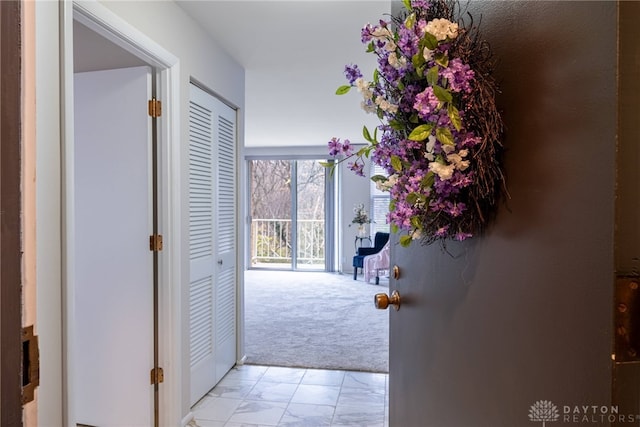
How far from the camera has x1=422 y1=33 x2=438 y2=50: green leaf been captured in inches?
24.8

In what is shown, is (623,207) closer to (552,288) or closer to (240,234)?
(552,288)

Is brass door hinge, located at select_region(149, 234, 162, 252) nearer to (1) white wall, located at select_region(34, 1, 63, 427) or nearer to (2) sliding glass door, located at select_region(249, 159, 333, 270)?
(1) white wall, located at select_region(34, 1, 63, 427)

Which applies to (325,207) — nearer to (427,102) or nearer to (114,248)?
(114,248)

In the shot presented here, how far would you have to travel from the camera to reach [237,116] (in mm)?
3064

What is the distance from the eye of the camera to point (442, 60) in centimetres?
63

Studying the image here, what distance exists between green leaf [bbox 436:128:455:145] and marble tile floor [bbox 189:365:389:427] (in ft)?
6.79

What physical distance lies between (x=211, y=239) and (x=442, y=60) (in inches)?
86.9

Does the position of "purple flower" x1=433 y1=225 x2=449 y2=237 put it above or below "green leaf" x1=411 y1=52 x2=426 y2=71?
below

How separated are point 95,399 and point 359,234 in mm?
5541

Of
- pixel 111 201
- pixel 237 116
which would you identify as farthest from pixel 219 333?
pixel 237 116

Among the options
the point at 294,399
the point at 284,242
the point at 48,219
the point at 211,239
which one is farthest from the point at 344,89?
the point at 284,242

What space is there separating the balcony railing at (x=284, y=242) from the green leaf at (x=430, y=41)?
712 centimetres

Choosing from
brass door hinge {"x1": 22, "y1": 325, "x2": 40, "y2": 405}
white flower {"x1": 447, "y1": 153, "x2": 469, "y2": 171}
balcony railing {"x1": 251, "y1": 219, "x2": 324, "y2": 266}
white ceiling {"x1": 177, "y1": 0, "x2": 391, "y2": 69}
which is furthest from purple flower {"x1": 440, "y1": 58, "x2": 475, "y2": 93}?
balcony railing {"x1": 251, "y1": 219, "x2": 324, "y2": 266}

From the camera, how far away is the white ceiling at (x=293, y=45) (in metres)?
2.12
